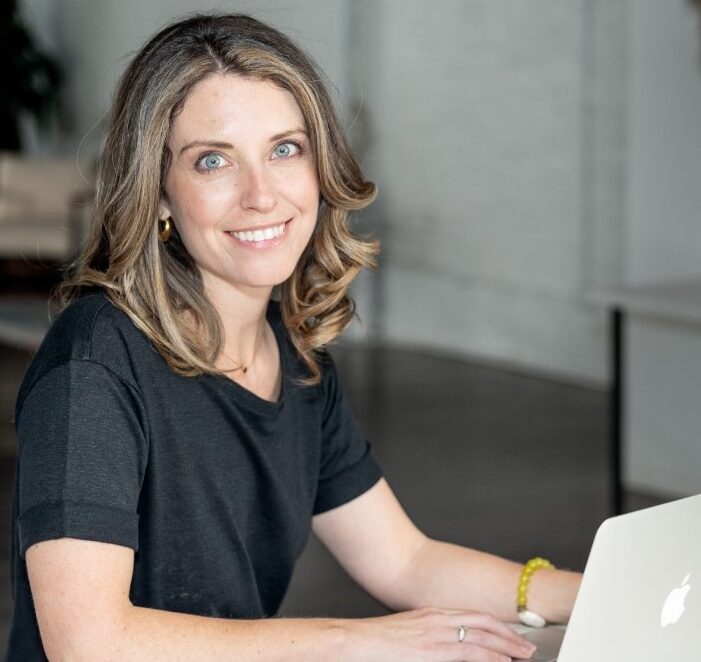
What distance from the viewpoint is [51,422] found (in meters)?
1.51

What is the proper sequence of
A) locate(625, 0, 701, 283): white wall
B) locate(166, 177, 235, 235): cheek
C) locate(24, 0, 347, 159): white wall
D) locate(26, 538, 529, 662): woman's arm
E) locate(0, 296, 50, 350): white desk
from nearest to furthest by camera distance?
locate(26, 538, 529, 662): woman's arm < locate(166, 177, 235, 235): cheek < locate(625, 0, 701, 283): white wall < locate(0, 296, 50, 350): white desk < locate(24, 0, 347, 159): white wall

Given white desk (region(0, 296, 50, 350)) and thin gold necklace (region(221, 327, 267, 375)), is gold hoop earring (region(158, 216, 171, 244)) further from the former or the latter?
white desk (region(0, 296, 50, 350))

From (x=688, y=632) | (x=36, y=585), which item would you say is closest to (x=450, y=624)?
(x=688, y=632)

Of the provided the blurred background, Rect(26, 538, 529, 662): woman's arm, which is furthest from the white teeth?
the blurred background

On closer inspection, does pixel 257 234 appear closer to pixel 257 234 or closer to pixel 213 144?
pixel 257 234

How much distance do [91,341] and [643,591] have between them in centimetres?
65

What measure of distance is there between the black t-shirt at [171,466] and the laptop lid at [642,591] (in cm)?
49

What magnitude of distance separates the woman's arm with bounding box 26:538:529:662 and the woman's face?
0.39 meters

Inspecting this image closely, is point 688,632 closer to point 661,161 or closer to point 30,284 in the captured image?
point 661,161

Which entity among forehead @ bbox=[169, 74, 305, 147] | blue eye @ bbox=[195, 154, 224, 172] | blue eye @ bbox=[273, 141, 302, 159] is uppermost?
forehead @ bbox=[169, 74, 305, 147]

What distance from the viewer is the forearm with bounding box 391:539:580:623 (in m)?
1.79

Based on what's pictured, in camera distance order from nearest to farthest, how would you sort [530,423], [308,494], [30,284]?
[308,494], [530,423], [30,284]

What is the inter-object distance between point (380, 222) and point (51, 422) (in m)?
6.57

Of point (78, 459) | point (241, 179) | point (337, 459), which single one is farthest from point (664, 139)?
point (78, 459)
